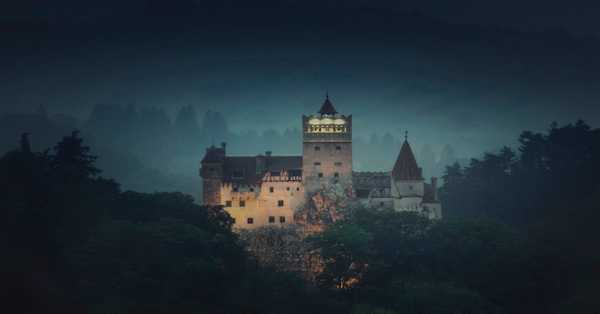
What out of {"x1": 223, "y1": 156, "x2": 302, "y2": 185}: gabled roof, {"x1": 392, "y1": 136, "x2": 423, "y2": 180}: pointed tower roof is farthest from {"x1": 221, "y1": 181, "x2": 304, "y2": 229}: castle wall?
{"x1": 392, "y1": 136, "x2": 423, "y2": 180}: pointed tower roof

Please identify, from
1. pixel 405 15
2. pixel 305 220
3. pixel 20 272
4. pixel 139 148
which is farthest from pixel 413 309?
pixel 405 15

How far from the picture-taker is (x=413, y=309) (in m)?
58.2

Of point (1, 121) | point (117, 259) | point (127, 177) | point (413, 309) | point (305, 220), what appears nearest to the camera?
point (117, 259)

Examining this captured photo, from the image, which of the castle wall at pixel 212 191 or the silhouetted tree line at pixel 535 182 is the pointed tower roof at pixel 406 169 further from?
the silhouetted tree line at pixel 535 182

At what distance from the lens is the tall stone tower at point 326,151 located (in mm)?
75500

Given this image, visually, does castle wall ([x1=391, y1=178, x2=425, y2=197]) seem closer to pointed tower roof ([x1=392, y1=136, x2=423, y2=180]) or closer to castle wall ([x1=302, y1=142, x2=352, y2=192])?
pointed tower roof ([x1=392, y1=136, x2=423, y2=180])

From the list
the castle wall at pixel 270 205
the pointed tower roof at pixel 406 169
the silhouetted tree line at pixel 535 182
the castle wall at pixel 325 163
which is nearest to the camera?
the pointed tower roof at pixel 406 169

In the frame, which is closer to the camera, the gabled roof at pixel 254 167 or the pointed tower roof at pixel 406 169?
the pointed tower roof at pixel 406 169

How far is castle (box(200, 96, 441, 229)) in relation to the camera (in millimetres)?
74688

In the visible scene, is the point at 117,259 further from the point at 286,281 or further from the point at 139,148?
the point at 139,148

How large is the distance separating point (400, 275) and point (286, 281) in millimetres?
9695

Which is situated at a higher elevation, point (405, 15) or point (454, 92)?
point (405, 15)

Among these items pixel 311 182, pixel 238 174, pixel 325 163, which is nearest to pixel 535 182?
pixel 325 163

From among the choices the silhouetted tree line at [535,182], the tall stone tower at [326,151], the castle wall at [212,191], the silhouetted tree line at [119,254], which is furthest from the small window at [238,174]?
the silhouetted tree line at [535,182]
